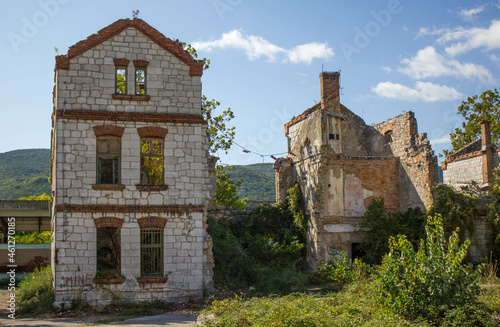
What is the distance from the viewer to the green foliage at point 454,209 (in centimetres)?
2086

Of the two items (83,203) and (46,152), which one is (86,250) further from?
(46,152)

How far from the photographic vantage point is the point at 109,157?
56.1 ft

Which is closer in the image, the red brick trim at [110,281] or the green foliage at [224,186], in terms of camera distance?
the red brick trim at [110,281]

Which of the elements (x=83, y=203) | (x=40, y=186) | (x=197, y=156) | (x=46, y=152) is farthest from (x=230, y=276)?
(x=46, y=152)

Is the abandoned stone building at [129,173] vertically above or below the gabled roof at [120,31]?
below

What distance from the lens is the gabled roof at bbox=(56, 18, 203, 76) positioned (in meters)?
17.0

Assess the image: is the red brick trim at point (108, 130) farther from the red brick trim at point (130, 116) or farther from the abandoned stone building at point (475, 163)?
the abandoned stone building at point (475, 163)

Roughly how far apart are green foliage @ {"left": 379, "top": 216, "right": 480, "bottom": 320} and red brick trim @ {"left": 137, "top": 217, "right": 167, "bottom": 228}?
7.52 meters

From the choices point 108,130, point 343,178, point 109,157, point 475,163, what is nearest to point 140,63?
point 108,130

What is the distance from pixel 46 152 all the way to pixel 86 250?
217 feet

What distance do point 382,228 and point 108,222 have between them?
11.3 m

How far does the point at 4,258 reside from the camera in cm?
2223

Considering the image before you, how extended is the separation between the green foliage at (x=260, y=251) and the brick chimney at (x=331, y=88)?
7329 millimetres

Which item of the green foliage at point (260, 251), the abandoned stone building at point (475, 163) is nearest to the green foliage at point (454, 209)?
the abandoned stone building at point (475, 163)
